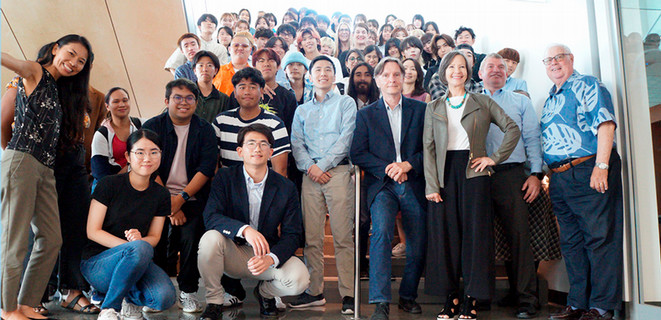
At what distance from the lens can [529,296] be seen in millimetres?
3162

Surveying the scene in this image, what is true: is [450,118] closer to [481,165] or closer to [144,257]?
[481,165]

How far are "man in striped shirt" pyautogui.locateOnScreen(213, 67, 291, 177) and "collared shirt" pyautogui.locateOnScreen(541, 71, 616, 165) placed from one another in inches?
66.7

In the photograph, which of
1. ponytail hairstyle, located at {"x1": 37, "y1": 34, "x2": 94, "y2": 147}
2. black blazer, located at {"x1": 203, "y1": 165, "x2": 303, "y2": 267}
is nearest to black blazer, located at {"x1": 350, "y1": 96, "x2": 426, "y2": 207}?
black blazer, located at {"x1": 203, "y1": 165, "x2": 303, "y2": 267}

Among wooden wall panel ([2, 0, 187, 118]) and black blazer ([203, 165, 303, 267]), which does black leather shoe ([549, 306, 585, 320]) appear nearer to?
black blazer ([203, 165, 303, 267])

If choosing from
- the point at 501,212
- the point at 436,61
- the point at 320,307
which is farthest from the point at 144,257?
the point at 436,61

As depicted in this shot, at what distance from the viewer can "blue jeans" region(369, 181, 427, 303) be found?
117 inches

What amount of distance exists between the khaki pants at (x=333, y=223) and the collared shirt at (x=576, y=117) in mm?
1289

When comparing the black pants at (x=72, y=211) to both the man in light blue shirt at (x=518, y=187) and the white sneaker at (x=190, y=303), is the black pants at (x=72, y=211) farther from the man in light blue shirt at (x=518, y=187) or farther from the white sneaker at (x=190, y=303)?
the man in light blue shirt at (x=518, y=187)

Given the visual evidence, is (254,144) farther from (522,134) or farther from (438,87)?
(438,87)

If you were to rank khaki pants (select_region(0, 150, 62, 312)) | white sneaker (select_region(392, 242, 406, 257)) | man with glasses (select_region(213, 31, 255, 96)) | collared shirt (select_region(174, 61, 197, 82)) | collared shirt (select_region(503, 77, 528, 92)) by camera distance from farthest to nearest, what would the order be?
man with glasses (select_region(213, 31, 255, 96)) → collared shirt (select_region(174, 61, 197, 82)) → collared shirt (select_region(503, 77, 528, 92)) → white sneaker (select_region(392, 242, 406, 257)) → khaki pants (select_region(0, 150, 62, 312))

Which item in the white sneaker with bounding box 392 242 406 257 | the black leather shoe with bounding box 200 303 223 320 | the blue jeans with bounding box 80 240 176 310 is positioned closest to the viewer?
the blue jeans with bounding box 80 240 176 310

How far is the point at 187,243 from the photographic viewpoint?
10.4 feet

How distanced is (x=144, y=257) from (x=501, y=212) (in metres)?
2.10

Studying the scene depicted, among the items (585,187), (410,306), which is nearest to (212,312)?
(410,306)
